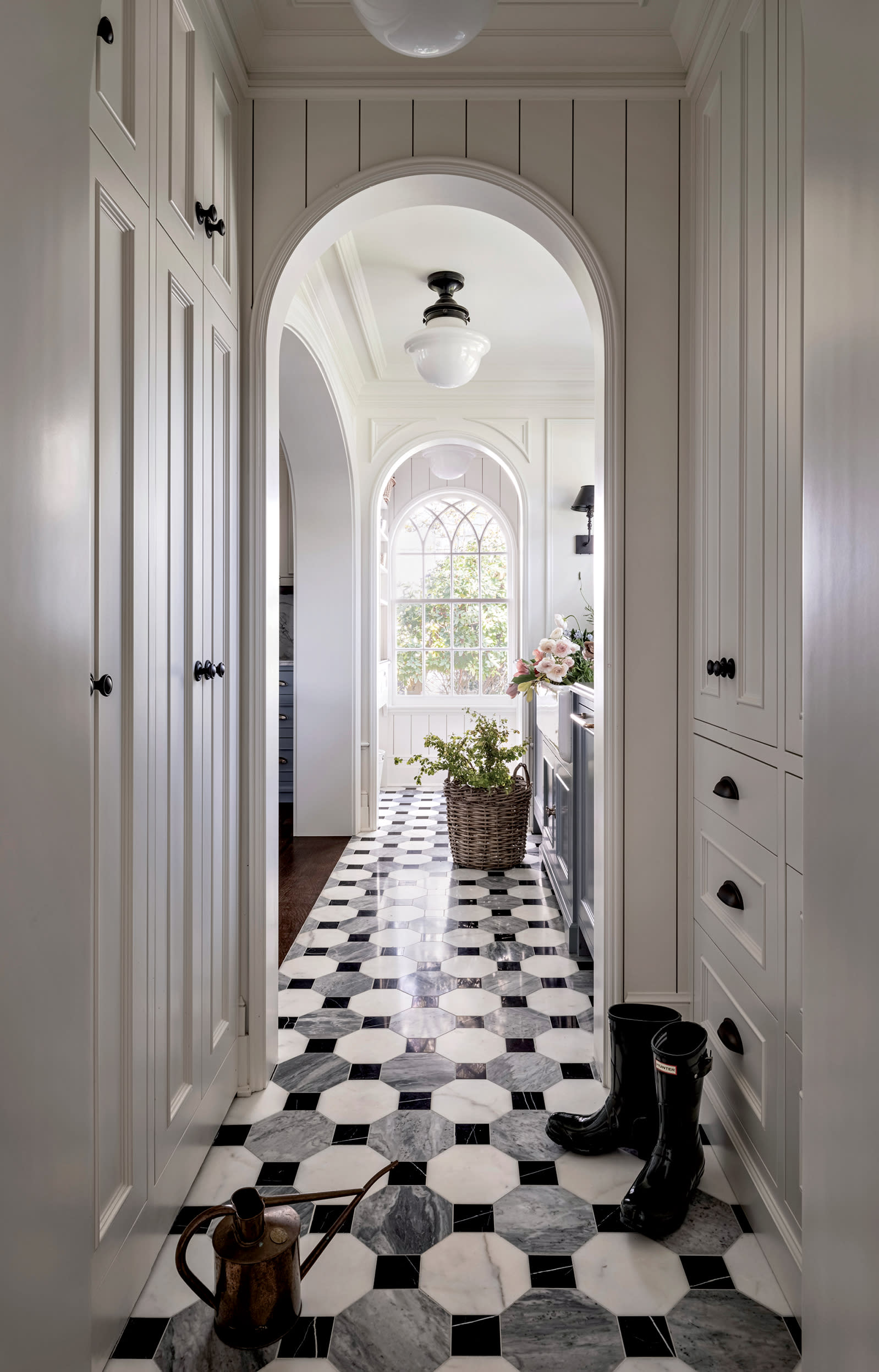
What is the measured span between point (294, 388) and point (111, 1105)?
353 centimetres

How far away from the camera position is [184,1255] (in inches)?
50.7

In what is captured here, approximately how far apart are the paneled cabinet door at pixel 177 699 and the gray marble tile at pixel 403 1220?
40 centimetres

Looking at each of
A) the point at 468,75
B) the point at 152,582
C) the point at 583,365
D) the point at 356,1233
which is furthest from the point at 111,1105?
the point at 583,365

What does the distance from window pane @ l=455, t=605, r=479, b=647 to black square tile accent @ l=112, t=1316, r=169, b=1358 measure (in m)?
6.38

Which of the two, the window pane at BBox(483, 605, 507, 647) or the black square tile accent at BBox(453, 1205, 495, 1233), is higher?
the window pane at BBox(483, 605, 507, 647)

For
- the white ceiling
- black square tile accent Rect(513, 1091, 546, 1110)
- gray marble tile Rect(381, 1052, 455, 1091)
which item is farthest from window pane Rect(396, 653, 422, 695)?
black square tile accent Rect(513, 1091, 546, 1110)

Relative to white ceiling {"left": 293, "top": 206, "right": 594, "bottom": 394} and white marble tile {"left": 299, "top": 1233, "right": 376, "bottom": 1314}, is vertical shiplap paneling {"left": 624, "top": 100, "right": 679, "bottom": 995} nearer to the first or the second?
white ceiling {"left": 293, "top": 206, "right": 594, "bottom": 394}

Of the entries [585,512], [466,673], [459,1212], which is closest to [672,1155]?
[459,1212]

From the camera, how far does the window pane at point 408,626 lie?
757 centimetres

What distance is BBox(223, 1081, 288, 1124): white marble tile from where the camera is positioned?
6.63 feet

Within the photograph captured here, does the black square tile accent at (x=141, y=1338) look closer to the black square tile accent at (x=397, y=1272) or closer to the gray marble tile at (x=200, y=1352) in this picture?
the gray marble tile at (x=200, y=1352)

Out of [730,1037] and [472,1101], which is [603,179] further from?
[472,1101]

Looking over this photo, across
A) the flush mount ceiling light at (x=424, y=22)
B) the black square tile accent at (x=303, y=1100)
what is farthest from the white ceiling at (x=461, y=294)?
the black square tile accent at (x=303, y=1100)

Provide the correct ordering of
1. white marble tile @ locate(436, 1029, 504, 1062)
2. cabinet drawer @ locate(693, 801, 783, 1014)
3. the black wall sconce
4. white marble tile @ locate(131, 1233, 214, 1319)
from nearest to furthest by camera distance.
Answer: white marble tile @ locate(131, 1233, 214, 1319), cabinet drawer @ locate(693, 801, 783, 1014), white marble tile @ locate(436, 1029, 504, 1062), the black wall sconce
